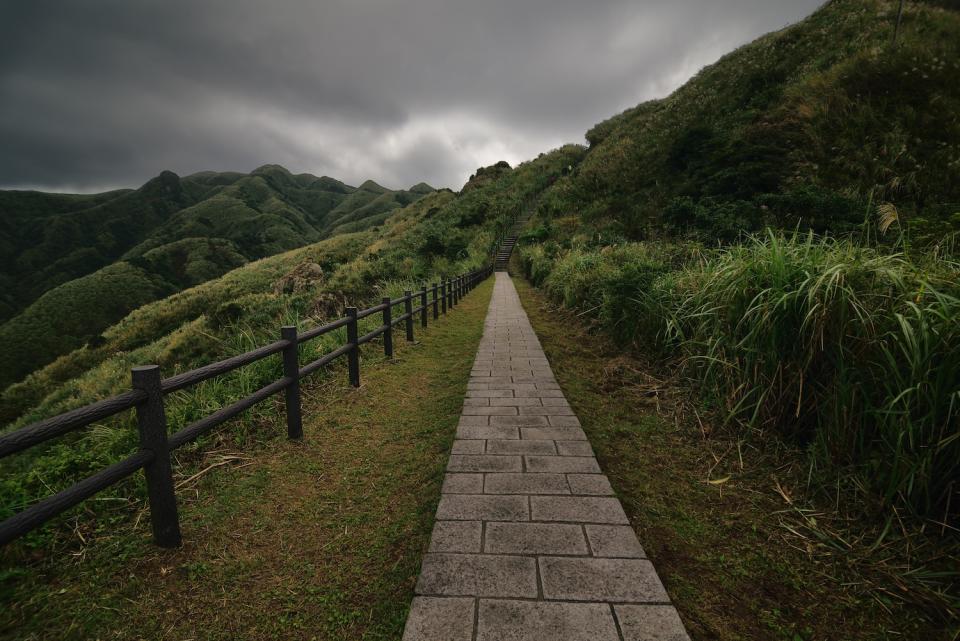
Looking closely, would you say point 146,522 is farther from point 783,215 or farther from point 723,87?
point 723,87

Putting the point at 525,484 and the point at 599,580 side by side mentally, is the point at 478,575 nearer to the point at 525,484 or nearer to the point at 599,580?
the point at 599,580

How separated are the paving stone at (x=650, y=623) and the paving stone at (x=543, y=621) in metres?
0.06

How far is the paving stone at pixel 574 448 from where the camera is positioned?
3.25 metres

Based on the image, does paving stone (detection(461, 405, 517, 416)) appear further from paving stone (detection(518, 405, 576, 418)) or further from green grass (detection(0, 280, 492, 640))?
green grass (detection(0, 280, 492, 640))

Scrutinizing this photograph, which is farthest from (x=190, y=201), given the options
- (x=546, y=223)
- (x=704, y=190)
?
(x=704, y=190)

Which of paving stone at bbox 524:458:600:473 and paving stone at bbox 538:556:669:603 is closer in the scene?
paving stone at bbox 538:556:669:603

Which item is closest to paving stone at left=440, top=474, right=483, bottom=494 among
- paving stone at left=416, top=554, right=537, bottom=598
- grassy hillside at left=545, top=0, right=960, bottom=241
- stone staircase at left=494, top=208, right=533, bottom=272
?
paving stone at left=416, top=554, right=537, bottom=598

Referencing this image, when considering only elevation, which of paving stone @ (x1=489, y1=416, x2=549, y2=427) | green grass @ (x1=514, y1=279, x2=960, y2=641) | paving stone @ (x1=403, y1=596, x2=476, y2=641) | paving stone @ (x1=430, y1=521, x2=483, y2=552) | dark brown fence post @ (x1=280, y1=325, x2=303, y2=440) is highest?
dark brown fence post @ (x1=280, y1=325, x2=303, y2=440)

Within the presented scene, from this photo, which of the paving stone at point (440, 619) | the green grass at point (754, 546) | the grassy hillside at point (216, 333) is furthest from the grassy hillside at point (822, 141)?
the grassy hillside at point (216, 333)

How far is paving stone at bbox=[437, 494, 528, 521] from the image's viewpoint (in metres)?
2.47

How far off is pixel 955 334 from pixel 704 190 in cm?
1700

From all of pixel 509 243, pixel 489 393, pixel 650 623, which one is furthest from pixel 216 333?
pixel 509 243

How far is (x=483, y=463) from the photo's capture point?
10.3 ft

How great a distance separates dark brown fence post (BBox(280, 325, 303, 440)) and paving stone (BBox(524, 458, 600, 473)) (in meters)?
2.19
